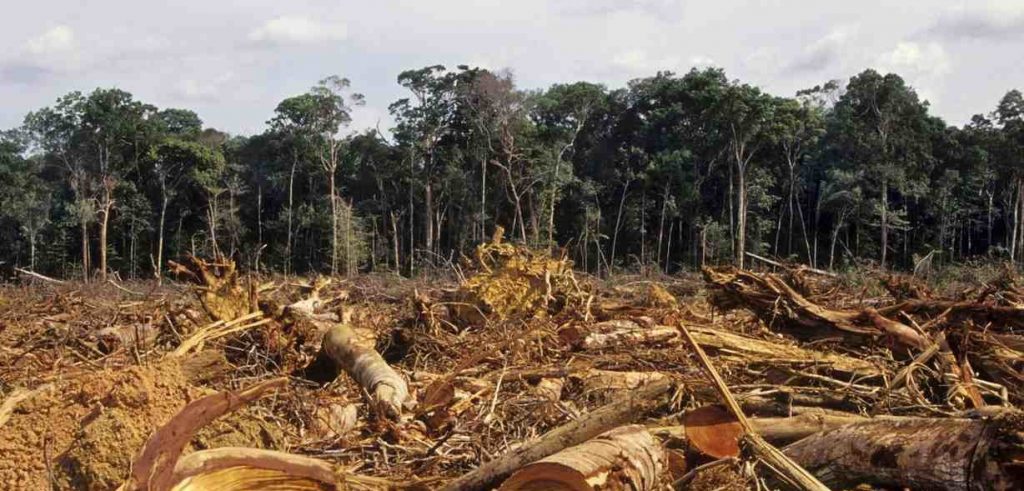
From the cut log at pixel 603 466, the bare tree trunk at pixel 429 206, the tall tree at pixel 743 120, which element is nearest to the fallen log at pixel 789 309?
the cut log at pixel 603 466

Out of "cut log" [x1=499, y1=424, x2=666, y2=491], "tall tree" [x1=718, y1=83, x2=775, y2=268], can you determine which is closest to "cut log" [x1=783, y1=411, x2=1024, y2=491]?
"cut log" [x1=499, y1=424, x2=666, y2=491]

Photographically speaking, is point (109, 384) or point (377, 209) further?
point (377, 209)

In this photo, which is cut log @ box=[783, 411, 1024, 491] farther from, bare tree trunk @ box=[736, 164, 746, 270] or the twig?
bare tree trunk @ box=[736, 164, 746, 270]

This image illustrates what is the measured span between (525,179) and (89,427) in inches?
1395

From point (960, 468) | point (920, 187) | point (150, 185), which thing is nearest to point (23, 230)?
point (150, 185)

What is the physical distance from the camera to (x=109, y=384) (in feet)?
10.4

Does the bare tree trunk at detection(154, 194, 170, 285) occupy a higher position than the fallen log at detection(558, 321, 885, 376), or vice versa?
the fallen log at detection(558, 321, 885, 376)

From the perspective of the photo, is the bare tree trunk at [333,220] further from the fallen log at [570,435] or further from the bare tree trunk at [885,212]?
the fallen log at [570,435]

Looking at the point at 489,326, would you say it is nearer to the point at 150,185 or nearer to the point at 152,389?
the point at 152,389

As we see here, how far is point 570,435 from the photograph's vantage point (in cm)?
337

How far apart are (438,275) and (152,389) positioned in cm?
1485

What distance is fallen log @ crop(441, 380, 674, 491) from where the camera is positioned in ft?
10.6

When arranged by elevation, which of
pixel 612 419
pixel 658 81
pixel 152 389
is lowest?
pixel 612 419

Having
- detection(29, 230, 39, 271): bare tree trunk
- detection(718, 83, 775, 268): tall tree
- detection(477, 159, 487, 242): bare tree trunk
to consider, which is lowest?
detection(29, 230, 39, 271): bare tree trunk
